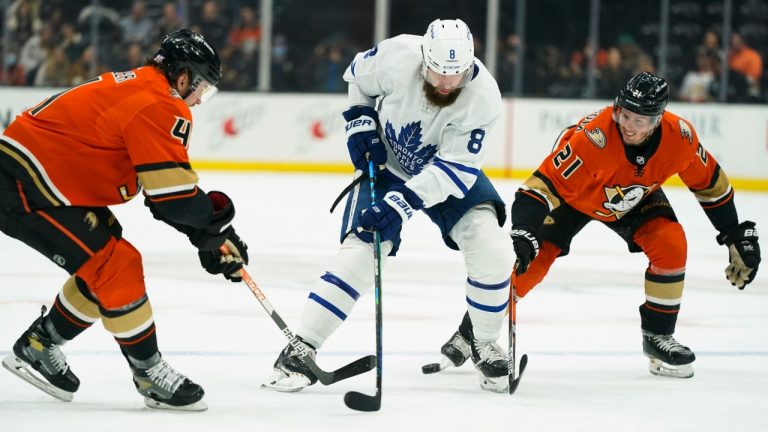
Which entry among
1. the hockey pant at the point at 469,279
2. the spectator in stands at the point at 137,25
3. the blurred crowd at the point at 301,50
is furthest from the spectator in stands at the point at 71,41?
Answer: the hockey pant at the point at 469,279

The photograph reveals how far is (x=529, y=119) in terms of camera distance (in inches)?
443

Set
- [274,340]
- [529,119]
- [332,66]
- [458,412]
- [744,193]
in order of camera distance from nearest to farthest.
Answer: [458,412], [274,340], [744,193], [529,119], [332,66]

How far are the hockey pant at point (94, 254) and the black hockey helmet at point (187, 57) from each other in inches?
17.5

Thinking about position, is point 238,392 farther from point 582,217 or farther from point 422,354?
point 582,217

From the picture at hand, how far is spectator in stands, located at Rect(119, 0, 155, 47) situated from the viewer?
39.2 ft

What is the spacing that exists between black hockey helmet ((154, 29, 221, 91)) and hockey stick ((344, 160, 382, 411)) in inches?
29.3

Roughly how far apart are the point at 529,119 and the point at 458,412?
8046mm

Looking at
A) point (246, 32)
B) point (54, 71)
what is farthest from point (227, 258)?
point (246, 32)

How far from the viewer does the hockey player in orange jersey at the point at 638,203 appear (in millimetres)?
3936

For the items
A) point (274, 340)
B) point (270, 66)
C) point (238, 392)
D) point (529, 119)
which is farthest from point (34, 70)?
point (238, 392)

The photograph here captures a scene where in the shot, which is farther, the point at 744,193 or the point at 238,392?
the point at 744,193

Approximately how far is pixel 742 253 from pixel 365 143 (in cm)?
133

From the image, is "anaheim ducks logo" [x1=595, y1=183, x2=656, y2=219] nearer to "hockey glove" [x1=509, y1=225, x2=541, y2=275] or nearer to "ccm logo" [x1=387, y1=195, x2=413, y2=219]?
"hockey glove" [x1=509, y1=225, x2=541, y2=275]

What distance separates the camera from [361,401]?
3.35m
